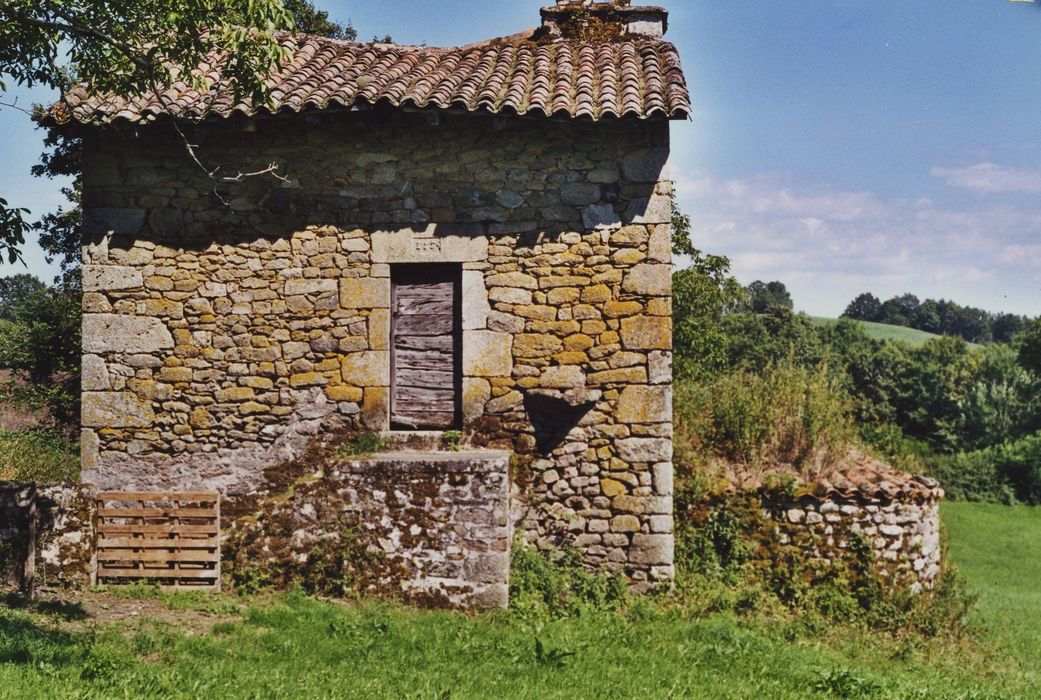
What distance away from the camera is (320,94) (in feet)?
27.3

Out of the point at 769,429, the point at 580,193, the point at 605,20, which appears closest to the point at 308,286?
the point at 580,193

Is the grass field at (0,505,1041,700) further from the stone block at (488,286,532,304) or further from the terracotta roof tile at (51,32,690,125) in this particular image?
the terracotta roof tile at (51,32,690,125)

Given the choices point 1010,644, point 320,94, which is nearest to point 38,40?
point 320,94

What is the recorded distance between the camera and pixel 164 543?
7980 mm

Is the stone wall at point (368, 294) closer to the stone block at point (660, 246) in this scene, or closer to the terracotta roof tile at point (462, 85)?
the stone block at point (660, 246)

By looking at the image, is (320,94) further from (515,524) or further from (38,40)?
(515,524)

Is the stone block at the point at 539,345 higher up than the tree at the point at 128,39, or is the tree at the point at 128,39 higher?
the tree at the point at 128,39

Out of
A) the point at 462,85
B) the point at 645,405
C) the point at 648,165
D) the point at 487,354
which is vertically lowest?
the point at 645,405

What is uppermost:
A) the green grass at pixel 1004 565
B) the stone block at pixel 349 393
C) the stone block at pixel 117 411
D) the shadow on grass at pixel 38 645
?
the stone block at pixel 349 393

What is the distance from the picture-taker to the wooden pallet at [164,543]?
7957mm

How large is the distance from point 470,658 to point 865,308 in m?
91.1

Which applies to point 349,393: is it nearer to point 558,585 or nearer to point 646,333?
point 558,585

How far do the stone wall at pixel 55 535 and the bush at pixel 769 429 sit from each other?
225 inches

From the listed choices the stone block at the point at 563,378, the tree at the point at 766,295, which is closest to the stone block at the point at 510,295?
the stone block at the point at 563,378
